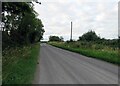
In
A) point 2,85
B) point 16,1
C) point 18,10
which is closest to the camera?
point 2,85

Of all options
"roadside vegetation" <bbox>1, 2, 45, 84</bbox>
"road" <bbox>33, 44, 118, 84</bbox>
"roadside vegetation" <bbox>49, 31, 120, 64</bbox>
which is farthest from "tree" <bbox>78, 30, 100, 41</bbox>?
"road" <bbox>33, 44, 118, 84</bbox>

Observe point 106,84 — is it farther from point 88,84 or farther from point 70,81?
point 70,81

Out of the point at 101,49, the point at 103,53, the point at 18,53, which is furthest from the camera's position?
the point at 101,49

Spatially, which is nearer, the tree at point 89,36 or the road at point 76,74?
the road at point 76,74

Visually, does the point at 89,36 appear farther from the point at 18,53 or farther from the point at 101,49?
the point at 18,53

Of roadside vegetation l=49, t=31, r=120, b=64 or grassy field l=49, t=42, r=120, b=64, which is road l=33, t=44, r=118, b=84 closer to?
grassy field l=49, t=42, r=120, b=64

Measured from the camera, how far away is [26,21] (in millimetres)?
54438

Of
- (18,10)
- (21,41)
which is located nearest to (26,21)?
(21,41)

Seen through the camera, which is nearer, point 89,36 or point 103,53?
point 103,53

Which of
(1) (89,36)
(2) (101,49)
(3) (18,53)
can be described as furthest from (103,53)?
(1) (89,36)

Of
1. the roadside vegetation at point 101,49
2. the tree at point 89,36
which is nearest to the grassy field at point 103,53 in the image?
the roadside vegetation at point 101,49

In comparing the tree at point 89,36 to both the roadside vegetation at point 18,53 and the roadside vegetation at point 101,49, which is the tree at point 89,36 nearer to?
the roadside vegetation at point 101,49

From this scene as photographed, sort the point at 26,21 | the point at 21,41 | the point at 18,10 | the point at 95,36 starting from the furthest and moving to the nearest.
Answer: the point at 95,36, the point at 26,21, the point at 21,41, the point at 18,10

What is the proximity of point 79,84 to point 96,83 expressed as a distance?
2.62ft
